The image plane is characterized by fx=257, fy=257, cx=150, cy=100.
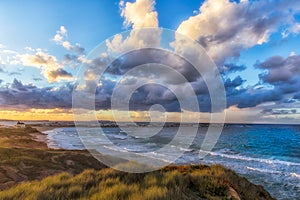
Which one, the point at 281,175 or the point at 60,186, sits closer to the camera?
the point at 60,186

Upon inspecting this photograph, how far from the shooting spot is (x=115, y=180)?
857 cm

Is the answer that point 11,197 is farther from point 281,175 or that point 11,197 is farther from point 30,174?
point 281,175

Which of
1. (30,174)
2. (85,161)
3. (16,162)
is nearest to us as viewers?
(30,174)

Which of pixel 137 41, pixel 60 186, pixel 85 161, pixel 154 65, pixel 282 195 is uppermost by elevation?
pixel 137 41

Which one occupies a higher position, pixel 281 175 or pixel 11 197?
pixel 11 197

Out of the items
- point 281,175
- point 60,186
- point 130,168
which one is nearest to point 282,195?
point 281,175

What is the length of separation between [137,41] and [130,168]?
18.6 ft

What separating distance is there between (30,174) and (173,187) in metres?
11.9

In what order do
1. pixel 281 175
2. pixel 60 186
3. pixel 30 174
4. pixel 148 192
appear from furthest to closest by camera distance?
pixel 281 175
pixel 30 174
pixel 60 186
pixel 148 192

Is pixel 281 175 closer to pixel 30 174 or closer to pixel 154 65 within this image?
pixel 154 65

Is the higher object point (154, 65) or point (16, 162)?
point (154, 65)

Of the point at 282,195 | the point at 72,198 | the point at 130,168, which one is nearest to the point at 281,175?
the point at 282,195

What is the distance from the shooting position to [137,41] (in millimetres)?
11859

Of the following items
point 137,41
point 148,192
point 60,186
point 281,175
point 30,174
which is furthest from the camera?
point 281,175
